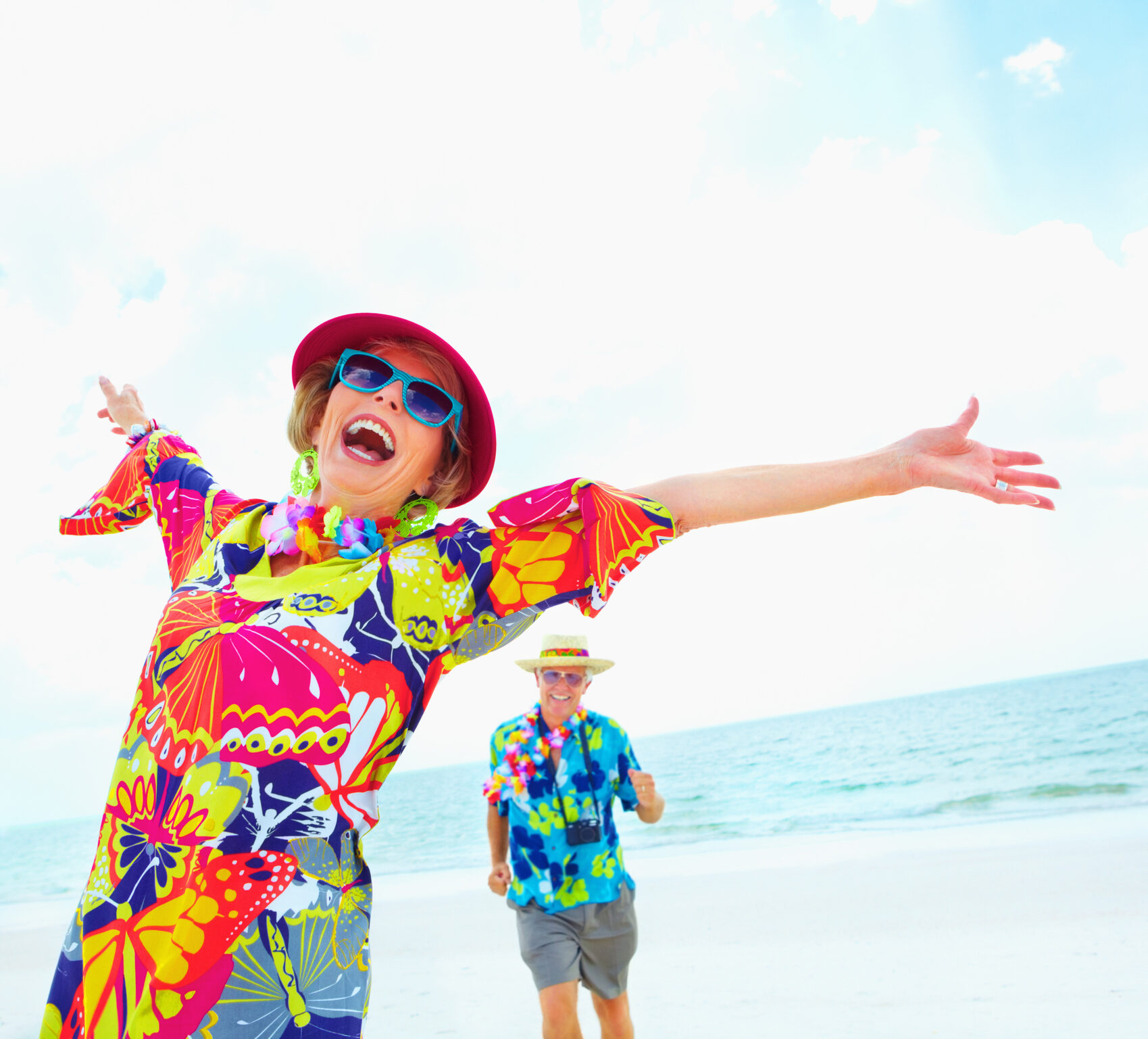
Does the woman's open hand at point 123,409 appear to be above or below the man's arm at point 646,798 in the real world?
above

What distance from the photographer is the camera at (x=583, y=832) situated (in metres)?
4.81

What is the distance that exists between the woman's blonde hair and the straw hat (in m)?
3.47

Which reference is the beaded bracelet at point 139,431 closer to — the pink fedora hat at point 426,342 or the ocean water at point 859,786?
the pink fedora hat at point 426,342

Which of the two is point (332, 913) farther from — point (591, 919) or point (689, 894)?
point (689, 894)

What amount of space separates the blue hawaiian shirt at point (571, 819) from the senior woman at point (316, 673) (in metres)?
3.38

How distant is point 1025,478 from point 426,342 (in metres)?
1.31

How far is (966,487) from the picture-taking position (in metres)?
1.56

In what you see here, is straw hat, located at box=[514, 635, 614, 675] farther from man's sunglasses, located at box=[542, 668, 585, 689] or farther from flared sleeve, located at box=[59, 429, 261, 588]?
flared sleeve, located at box=[59, 429, 261, 588]

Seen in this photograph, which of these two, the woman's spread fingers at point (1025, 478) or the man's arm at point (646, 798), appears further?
the man's arm at point (646, 798)

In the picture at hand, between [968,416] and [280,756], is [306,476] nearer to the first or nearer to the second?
[280,756]

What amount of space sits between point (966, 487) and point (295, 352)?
1.54 meters

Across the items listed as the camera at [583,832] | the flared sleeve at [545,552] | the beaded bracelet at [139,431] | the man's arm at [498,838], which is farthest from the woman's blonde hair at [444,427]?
the man's arm at [498,838]

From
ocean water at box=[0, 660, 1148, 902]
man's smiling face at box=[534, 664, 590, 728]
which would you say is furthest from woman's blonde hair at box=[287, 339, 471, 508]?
ocean water at box=[0, 660, 1148, 902]

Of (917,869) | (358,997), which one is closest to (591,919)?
(358,997)
